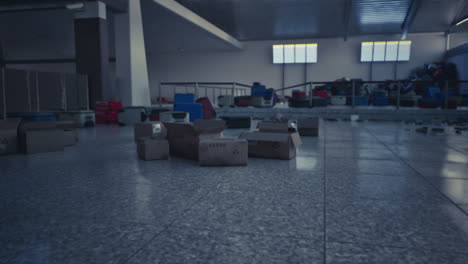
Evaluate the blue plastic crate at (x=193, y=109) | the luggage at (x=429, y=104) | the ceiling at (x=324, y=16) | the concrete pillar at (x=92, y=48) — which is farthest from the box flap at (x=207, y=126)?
the ceiling at (x=324, y=16)

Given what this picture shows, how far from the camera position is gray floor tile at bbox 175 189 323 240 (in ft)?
4.79

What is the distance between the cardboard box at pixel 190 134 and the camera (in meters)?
3.06

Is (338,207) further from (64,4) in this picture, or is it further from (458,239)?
(64,4)

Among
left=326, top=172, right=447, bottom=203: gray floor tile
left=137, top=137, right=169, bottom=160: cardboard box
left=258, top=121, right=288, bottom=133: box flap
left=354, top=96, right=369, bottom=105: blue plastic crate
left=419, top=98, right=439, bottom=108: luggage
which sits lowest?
left=326, top=172, right=447, bottom=203: gray floor tile

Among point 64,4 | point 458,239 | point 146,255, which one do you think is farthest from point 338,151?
point 64,4

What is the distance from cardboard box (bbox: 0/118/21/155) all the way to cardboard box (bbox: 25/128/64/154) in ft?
0.41

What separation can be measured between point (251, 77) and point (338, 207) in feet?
66.9

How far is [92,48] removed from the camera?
→ 366 inches

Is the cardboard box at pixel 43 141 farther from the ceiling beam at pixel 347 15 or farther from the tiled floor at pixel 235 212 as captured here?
the ceiling beam at pixel 347 15

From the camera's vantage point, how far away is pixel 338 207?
5.74 feet

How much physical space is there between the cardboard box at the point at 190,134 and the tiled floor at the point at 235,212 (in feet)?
0.91

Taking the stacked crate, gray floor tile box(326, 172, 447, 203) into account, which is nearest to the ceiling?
the stacked crate

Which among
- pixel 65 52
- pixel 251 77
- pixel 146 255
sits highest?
pixel 65 52

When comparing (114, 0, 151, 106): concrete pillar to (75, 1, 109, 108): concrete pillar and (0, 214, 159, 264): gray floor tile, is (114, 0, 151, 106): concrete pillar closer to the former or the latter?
(75, 1, 109, 108): concrete pillar
